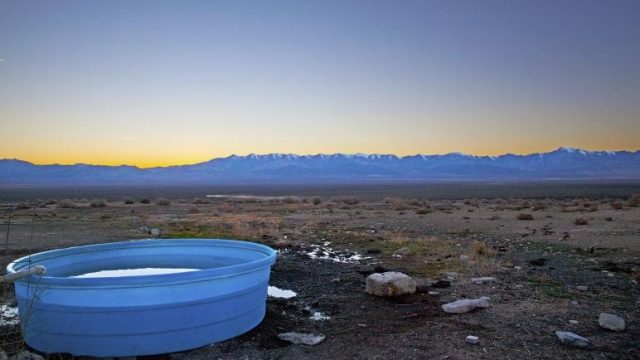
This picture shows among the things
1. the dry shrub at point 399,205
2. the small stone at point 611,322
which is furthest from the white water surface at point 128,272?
the dry shrub at point 399,205

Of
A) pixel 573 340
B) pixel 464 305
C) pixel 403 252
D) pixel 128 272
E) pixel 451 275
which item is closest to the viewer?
pixel 573 340

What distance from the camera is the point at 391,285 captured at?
750 centimetres

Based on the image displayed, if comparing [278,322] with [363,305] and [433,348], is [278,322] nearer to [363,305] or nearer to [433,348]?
[363,305]

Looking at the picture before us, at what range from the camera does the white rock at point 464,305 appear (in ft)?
21.5

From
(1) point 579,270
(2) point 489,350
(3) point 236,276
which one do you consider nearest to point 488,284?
(1) point 579,270

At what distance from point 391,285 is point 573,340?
284 cm

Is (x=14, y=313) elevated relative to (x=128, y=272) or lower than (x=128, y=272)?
lower

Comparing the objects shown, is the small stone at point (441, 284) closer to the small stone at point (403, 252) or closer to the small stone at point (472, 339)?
the small stone at point (472, 339)

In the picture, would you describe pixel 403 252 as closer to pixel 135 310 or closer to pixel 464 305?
pixel 464 305

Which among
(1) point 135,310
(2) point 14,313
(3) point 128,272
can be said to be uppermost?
(1) point 135,310

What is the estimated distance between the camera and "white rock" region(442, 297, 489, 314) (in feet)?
21.5

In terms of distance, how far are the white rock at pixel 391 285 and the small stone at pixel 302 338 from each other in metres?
2.02

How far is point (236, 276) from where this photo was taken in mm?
5379

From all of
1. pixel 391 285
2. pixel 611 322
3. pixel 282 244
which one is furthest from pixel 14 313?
pixel 611 322
